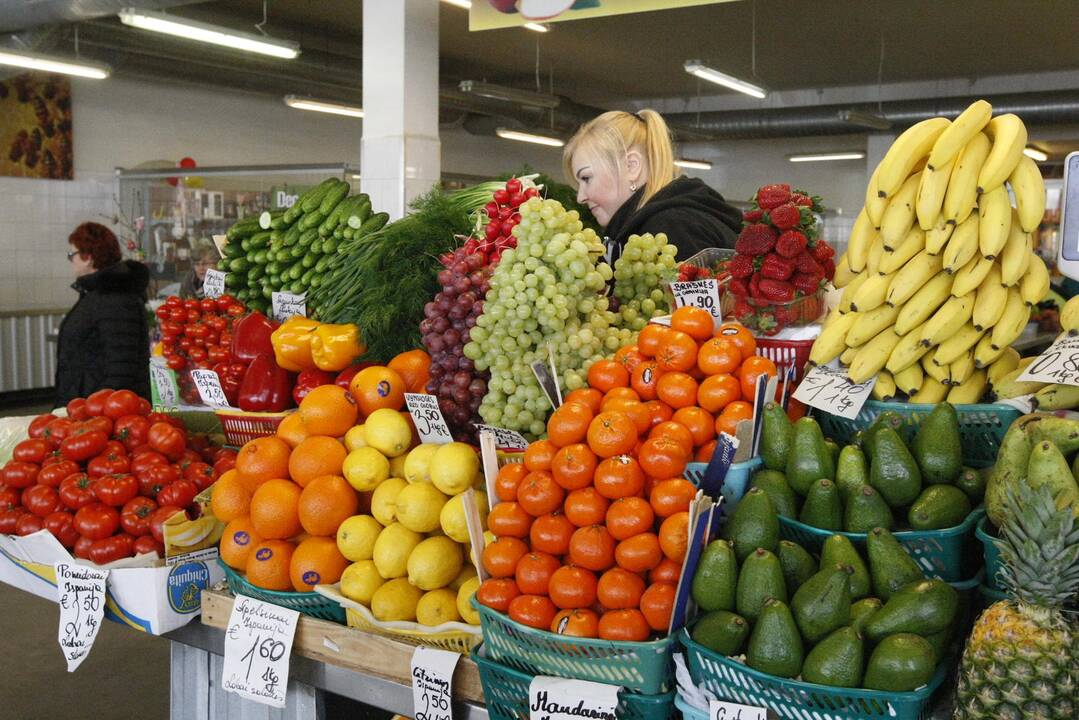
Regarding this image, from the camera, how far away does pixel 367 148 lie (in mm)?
5766

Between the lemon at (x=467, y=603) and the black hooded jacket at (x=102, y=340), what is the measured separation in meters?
3.56

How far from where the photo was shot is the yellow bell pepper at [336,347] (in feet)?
7.40

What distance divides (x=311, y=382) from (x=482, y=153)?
44.8 ft

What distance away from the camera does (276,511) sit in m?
1.81

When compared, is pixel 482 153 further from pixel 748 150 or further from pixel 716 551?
pixel 716 551

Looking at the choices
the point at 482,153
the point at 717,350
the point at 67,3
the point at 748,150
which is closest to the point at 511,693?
the point at 717,350

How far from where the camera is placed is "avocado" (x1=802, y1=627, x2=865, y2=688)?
3.80 feet

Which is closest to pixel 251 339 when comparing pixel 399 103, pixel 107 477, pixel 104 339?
pixel 107 477

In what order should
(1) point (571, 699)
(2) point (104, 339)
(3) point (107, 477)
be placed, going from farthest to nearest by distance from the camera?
(2) point (104, 339), (3) point (107, 477), (1) point (571, 699)

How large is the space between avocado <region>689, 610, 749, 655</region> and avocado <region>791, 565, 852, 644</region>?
0.07 meters

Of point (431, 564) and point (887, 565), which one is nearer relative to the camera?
point (887, 565)

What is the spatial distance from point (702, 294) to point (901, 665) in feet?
3.09

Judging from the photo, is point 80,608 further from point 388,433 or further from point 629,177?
point 629,177

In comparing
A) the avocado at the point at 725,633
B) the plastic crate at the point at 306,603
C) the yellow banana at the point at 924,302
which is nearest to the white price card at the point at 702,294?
the yellow banana at the point at 924,302
